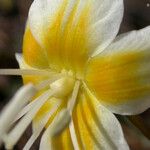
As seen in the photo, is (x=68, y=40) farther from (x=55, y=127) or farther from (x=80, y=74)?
(x=55, y=127)

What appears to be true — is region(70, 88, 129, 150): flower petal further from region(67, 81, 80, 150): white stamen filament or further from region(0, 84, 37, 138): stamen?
region(0, 84, 37, 138): stamen

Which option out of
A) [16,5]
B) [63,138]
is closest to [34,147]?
[16,5]

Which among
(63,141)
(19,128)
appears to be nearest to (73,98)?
(63,141)

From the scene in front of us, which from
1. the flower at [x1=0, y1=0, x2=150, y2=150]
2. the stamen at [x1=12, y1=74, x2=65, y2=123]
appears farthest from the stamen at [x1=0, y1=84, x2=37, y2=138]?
the stamen at [x1=12, y1=74, x2=65, y2=123]

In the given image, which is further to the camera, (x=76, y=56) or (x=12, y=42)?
(x=12, y=42)

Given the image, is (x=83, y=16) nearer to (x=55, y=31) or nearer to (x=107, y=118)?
(x=55, y=31)
